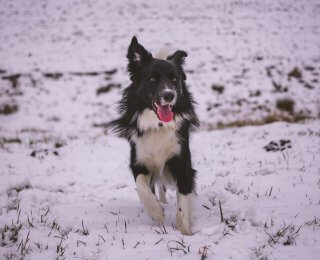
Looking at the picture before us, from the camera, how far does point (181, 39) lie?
1989cm

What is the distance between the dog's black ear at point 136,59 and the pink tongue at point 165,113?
69 centimetres

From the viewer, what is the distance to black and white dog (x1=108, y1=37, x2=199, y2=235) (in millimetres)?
3494

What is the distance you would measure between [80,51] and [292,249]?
1804 cm

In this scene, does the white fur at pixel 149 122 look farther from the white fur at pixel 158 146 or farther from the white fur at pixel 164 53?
the white fur at pixel 164 53

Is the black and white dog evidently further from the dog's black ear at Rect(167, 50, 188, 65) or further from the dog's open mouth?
the dog's black ear at Rect(167, 50, 188, 65)

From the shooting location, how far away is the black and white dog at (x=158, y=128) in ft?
11.5

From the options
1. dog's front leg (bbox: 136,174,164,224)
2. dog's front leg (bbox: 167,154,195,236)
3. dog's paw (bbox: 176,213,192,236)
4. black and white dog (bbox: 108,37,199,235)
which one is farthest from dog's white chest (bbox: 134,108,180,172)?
dog's paw (bbox: 176,213,192,236)

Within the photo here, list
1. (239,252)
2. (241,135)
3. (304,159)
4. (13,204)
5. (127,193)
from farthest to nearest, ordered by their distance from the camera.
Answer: (241,135) < (304,159) < (127,193) < (13,204) < (239,252)

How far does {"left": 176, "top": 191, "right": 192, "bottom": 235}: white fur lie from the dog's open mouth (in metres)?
0.91

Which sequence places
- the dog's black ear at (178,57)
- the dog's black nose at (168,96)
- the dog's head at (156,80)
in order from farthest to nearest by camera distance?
the dog's black ear at (178,57)
the dog's head at (156,80)
the dog's black nose at (168,96)

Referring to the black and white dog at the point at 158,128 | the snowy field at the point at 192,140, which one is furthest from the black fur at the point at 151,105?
the snowy field at the point at 192,140

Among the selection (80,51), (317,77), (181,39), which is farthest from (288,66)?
(80,51)

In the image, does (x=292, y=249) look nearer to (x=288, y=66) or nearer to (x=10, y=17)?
(x=288, y=66)

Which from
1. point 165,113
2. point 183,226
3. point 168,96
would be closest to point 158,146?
point 165,113
